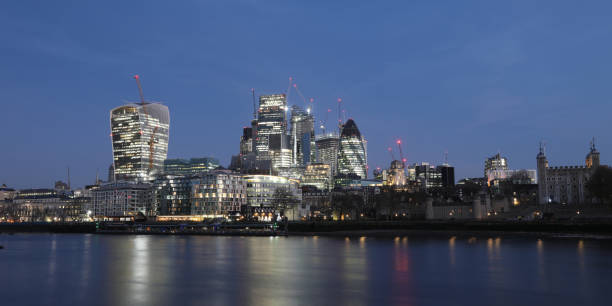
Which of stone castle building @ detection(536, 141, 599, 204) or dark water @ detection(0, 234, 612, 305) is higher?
stone castle building @ detection(536, 141, 599, 204)

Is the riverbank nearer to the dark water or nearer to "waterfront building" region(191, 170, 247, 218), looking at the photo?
"waterfront building" region(191, 170, 247, 218)

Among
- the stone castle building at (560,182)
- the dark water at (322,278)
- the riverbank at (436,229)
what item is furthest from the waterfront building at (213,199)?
the dark water at (322,278)

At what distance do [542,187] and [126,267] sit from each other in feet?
442

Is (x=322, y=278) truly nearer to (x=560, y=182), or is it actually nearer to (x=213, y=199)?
(x=560, y=182)

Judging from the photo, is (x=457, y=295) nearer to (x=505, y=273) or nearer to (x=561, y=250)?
(x=505, y=273)

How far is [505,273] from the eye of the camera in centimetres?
4753

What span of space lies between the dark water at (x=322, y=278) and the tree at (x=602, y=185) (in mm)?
53049

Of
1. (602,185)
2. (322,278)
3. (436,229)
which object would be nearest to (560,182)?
(602,185)

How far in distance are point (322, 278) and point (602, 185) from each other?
95.6 metres

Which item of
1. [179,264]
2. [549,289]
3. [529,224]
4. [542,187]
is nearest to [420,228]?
[529,224]

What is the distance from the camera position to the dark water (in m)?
35.9

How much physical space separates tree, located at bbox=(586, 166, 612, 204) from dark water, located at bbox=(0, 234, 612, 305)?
53.0 m

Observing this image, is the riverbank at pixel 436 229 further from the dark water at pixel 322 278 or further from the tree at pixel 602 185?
the dark water at pixel 322 278

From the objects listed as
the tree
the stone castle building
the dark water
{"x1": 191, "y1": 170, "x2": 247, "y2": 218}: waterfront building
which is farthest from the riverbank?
the stone castle building
